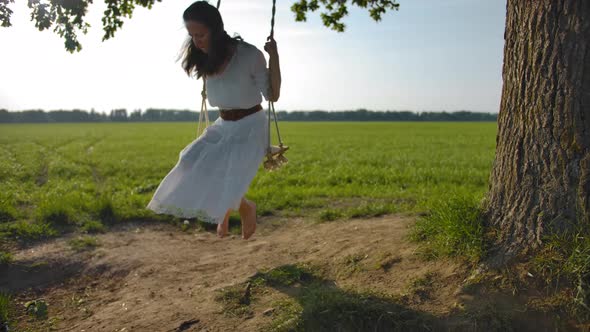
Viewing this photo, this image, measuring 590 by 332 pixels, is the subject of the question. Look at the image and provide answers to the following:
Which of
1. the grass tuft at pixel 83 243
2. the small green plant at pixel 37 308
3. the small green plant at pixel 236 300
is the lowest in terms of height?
the small green plant at pixel 37 308

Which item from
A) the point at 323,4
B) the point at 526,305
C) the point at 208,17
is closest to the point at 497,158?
the point at 526,305

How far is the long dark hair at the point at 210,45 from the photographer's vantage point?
425cm

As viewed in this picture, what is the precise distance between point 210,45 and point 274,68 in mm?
559

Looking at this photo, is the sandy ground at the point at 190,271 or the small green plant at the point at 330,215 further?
the small green plant at the point at 330,215

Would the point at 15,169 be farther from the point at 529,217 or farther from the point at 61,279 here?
the point at 529,217

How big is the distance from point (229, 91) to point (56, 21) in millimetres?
2417

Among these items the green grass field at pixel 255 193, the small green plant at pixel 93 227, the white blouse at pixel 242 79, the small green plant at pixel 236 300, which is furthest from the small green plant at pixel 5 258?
the white blouse at pixel 242 79

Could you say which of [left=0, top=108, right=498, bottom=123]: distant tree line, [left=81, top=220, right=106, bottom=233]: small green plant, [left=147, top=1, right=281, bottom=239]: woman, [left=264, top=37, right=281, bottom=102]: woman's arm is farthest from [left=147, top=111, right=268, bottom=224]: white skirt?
[left=0, top=108, right=498, bottom=123]: distant tree line

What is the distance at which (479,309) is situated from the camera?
347 cm

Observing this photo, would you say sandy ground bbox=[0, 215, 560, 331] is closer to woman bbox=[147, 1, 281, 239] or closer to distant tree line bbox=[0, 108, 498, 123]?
woman bbox=[147, 1, 281, 239]

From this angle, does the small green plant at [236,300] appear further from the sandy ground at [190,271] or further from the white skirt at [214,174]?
the white skirt at [214,174]

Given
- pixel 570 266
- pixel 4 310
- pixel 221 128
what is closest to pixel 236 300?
pixel 221 128

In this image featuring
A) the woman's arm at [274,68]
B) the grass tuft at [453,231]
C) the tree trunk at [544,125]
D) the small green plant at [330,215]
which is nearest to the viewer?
the tree trunk at [544,125]

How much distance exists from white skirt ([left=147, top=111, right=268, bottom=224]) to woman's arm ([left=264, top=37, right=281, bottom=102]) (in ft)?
0.93
